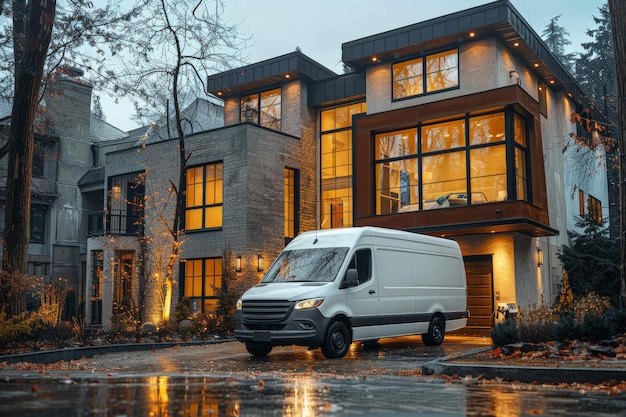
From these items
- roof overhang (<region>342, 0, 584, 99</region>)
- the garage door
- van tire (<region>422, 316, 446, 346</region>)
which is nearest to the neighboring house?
roof overhang (<region>342, 0, 584, 99</region>)

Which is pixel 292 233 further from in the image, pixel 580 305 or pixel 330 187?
pixel 580 305

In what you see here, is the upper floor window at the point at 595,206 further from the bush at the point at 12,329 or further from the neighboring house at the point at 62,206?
the neighboring house at the point at 62,206

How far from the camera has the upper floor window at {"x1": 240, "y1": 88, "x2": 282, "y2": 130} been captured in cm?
2823

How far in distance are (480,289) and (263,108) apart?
12021 mm

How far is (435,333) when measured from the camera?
54.6 ft

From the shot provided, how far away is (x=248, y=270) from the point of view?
2441 centimetres

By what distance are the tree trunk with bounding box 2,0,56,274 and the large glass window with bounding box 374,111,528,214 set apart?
1161cm

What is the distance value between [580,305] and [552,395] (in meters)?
9.00

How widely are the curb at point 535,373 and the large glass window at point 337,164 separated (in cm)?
1749

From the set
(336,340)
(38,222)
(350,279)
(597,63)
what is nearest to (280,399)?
(336,340)

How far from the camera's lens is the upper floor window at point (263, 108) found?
92.6 ft

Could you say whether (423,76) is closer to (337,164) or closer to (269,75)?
(337,164)

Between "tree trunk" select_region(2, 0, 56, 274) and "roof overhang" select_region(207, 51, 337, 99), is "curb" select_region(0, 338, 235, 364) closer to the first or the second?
"tree trunk" select_region(2, 0, 56, 274)

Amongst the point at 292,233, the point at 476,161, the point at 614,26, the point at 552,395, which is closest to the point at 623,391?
the point at 552,395
